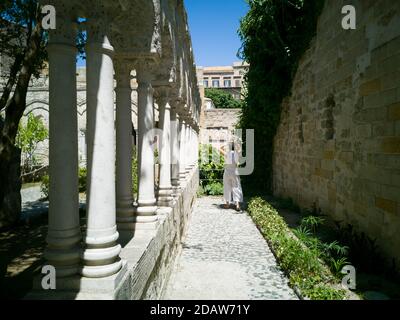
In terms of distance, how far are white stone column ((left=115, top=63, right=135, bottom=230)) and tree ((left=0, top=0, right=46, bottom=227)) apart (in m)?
2.63

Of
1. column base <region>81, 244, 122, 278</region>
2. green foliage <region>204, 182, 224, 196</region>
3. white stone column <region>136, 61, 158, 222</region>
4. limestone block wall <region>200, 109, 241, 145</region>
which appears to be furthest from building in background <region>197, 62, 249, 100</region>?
column base <region>81, 244, 122, 278</region>

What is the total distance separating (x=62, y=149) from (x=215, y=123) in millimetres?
21395

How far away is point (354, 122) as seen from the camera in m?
5.54

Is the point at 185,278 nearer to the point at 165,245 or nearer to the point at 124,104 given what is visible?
the point at 165,245

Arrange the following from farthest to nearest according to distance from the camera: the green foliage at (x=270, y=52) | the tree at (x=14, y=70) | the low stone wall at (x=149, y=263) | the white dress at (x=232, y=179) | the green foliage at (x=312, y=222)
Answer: the white dress at (x=232, y=179), the green foliage at (x=270, y=52), the green foliage at (x=312, y=222), the tree at (x=14, y=70), the low stone wall at (x=149, y=263)

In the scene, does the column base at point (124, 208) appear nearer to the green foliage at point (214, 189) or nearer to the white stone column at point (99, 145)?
the white stone column at point (99, 145)

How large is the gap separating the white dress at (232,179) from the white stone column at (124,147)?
619 cm

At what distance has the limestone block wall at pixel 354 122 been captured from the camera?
14.3 feet

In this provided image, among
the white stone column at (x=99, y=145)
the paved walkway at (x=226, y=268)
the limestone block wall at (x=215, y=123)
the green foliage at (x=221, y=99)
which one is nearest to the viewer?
the white stone column at (x=99, y=145)

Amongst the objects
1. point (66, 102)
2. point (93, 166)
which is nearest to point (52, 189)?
point (93, 166)

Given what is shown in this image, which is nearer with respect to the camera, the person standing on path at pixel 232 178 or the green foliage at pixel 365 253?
the green foliage at pixel 365 253

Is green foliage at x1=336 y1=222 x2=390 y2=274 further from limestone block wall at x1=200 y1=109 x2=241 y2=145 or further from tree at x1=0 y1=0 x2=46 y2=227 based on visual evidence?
limestone block wall at x1=200 y1=109 x2=241 y2=145

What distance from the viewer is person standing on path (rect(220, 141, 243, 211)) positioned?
9812 mm

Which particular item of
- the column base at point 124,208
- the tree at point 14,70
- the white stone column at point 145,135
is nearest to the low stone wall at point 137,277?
the column base at point 124,208
